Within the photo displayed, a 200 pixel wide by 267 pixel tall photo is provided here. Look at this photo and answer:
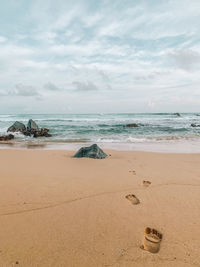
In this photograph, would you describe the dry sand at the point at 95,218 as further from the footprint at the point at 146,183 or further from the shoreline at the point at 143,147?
the shoreline at the point at 143,147

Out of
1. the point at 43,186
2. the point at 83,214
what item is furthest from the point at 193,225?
the point at 43,186

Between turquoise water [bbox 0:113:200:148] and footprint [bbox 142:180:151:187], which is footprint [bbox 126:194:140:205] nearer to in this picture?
footprint [bbox 142:180:151:187]

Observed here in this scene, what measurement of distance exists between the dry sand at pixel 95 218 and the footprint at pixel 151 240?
42 mm

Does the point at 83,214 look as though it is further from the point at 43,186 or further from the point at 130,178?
the point at 130,178

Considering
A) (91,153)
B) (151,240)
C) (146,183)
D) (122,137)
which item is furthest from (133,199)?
(122,137)

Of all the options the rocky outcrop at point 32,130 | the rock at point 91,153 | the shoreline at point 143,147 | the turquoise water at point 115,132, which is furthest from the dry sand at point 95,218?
the rocky outcrop at point 32,130

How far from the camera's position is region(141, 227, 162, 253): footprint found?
5.63 ft

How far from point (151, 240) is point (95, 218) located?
69 centimetres

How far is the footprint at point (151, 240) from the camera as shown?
67.5 inches

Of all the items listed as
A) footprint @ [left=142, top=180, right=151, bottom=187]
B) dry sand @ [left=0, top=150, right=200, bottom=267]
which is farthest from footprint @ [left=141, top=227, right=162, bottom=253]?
footprint @ [left=142, top=180, right=151, bottom=187]

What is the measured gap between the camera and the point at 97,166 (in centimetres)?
459

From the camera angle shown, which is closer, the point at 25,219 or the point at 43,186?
the point at 25,219

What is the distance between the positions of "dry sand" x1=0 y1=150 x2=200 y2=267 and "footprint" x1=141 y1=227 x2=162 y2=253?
4cm

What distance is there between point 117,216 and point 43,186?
5.07 ft
